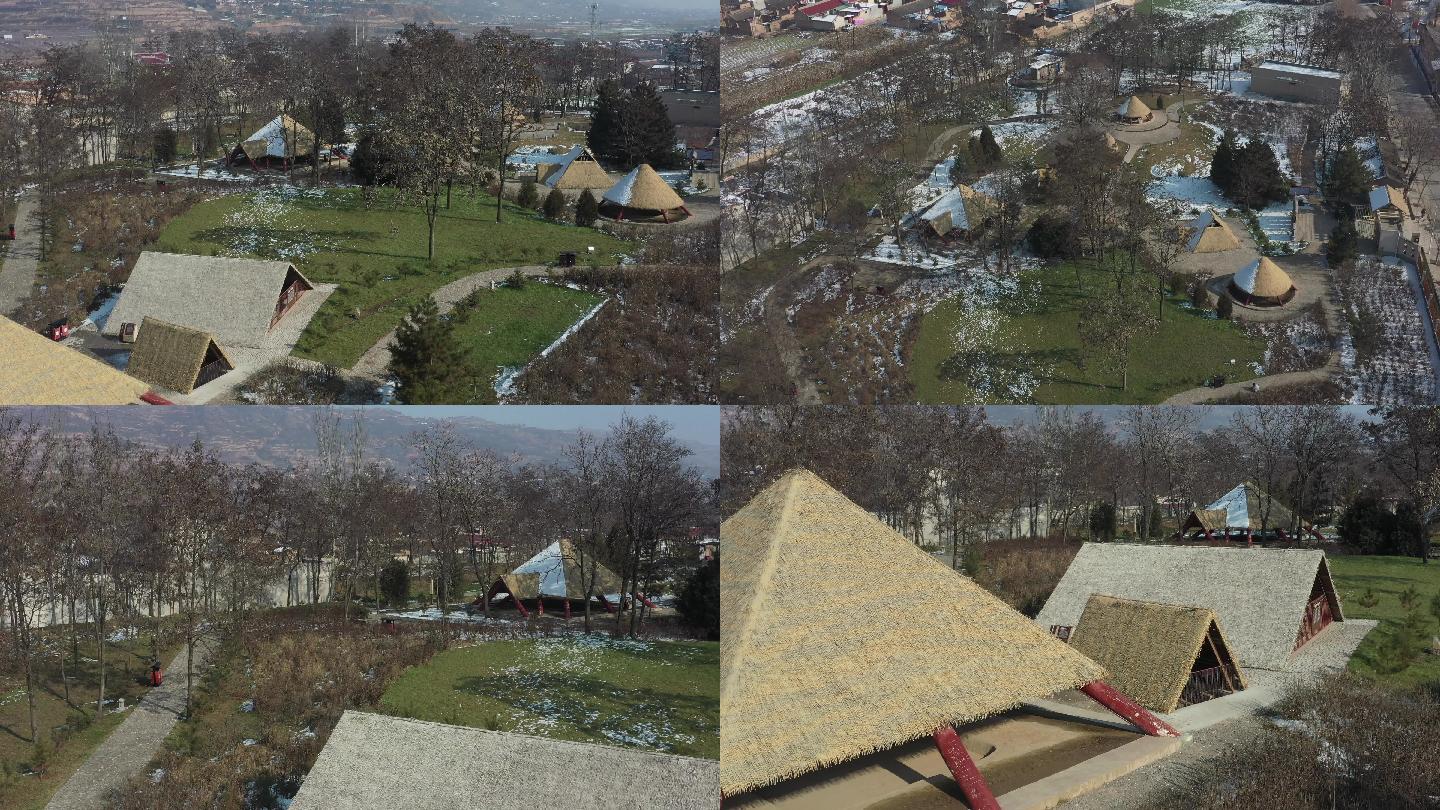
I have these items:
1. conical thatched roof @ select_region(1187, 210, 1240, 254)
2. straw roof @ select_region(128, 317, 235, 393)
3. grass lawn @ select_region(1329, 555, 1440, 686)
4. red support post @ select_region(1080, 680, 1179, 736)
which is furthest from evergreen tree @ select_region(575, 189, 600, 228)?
red support post @ select_region(1080, 680, 1179, 736)

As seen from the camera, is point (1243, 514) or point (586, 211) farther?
point (586, 211)

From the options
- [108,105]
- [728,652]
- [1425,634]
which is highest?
[108,105]

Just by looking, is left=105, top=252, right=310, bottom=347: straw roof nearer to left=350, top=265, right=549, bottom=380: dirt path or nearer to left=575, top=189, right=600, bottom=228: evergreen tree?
left=350, top=265, right=549, bottom=380: dirt path

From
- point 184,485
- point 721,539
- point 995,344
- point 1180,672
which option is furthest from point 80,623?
point 995,344

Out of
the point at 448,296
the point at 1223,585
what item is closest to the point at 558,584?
the point at 448,296

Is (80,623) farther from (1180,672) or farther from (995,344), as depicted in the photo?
(995,344)

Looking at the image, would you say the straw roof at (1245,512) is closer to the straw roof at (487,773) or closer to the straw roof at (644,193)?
the straw roof at (644,193)

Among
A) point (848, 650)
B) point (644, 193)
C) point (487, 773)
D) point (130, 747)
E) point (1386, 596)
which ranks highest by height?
point (644, 193)

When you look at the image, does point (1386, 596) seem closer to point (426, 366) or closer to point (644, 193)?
point (426, 366)
